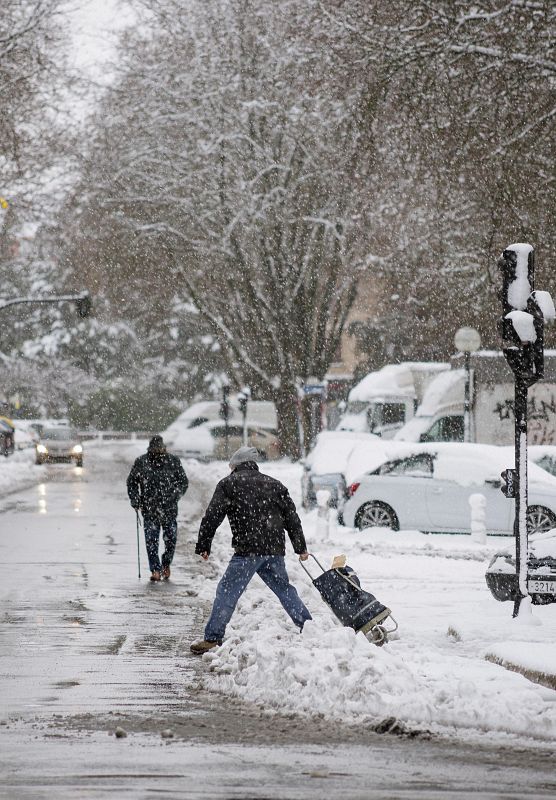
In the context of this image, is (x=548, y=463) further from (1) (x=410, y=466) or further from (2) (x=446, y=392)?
(2) (x=446, y=392)

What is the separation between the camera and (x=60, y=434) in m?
61.4

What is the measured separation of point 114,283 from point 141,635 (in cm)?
3950

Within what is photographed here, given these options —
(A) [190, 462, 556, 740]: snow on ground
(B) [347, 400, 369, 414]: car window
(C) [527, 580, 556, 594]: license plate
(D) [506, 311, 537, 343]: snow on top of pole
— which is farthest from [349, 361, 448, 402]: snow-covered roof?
(D) [506, 311, 537, 343]: snow on top of pole

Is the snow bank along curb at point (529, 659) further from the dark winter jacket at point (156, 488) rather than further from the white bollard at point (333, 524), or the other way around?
the white bollard at point (333, 524)

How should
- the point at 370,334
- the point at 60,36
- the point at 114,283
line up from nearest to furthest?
1. the point at 60,36
2. the point at 114,283
3. the point at 370,334

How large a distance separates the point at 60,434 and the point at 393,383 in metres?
22.1

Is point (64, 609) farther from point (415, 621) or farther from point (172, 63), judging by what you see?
point (172, 63)

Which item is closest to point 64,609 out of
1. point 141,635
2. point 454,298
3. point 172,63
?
point 141,635

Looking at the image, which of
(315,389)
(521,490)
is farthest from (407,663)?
(315,389)

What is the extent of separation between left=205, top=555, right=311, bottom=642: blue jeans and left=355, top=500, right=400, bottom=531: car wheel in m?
12.3

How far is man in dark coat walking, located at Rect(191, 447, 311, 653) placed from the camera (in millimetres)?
11367

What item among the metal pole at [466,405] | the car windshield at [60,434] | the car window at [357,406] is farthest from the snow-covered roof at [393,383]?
the car windshield at [60,434]

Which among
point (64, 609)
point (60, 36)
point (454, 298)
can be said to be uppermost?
point (60, 36)

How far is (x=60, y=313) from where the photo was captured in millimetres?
91625
